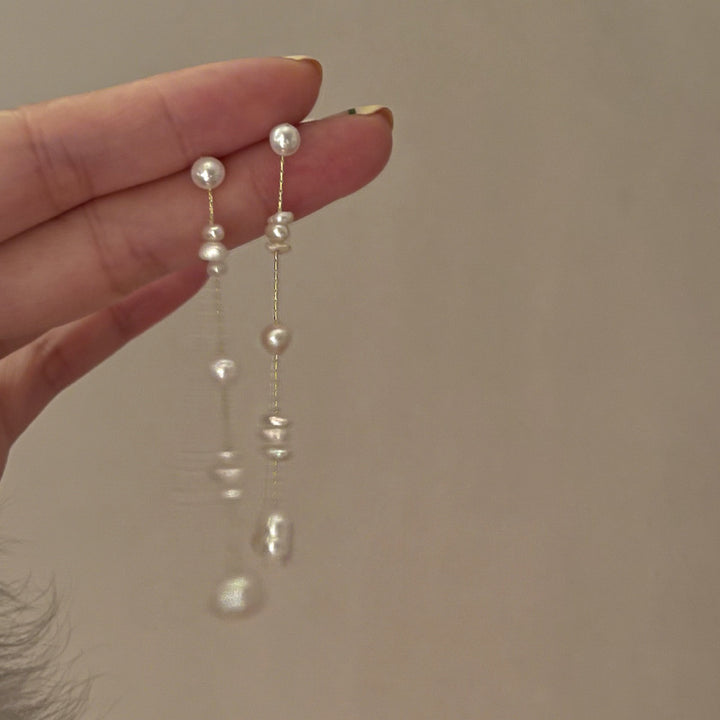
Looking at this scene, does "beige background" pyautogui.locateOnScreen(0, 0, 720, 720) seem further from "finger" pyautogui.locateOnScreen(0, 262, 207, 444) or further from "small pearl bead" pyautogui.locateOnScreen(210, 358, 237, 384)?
"small pearl bead" pyautogui.locateOnScreen(210, 358, 237, 384)

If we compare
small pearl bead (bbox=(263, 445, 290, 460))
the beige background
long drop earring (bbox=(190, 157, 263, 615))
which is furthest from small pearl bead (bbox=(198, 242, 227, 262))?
the beige background

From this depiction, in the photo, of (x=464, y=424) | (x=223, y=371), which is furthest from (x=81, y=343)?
(x=464, y=424)

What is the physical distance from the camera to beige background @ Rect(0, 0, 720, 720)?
806 millimetres

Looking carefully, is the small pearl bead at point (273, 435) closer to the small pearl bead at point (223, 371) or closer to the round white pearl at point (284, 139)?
the small pearl bead at point (223, 371)

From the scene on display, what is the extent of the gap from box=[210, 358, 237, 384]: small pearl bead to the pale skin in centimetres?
6

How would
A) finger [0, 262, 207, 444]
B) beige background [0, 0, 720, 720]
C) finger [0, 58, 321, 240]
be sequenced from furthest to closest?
beige background [0, 0, 720, 720]
finger [0, 262, 207, 444]
finger [0, 58, 321, 240]

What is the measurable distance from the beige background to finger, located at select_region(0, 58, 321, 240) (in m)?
0.34

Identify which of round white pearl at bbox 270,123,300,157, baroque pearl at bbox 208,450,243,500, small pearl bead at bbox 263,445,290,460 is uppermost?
round white pearl at bbox 270,123,300,157

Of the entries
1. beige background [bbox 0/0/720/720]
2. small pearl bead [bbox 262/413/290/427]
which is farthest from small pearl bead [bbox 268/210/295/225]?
beige background [bbox 0/0/720/720]

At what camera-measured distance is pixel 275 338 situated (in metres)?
0.50

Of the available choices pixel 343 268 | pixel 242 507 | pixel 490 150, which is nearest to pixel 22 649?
pixel 242 507

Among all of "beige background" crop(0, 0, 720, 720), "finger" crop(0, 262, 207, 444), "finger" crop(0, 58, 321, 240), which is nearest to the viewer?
"finger" crop(0, 58, 321, 240)

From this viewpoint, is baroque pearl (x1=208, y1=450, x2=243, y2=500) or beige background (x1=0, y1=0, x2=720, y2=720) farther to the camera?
beige background (x1=0, y1=0, x2=720, y2=720)

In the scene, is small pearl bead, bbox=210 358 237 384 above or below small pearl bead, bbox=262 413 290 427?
above
